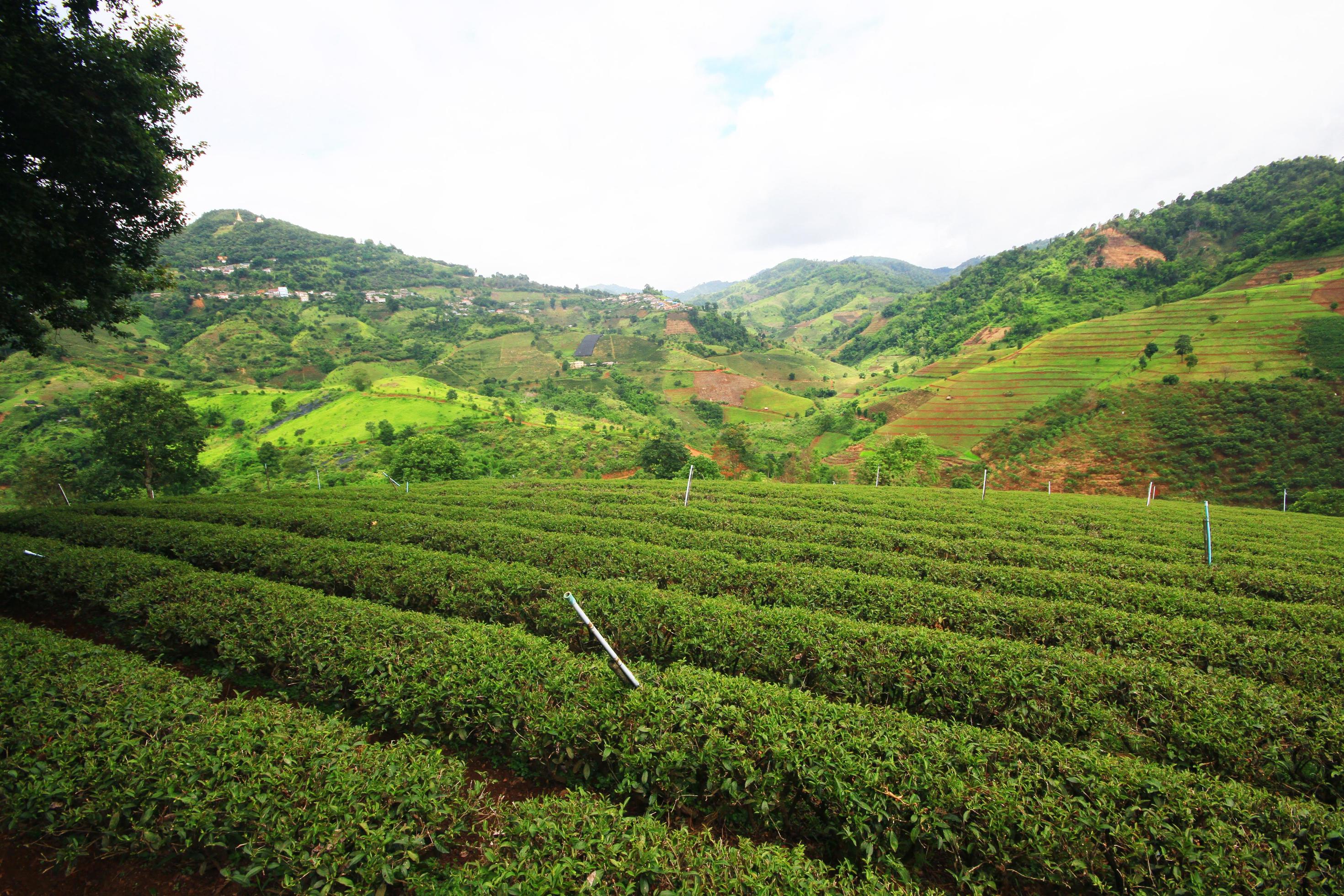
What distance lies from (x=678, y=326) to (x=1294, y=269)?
3898 inches

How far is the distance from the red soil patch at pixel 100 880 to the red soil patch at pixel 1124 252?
11918 centimetres

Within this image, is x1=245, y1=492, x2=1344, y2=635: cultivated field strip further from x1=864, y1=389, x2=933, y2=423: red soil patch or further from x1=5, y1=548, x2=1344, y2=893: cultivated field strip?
x1=864, y1=389, x2=933, y2=423: red soil patch

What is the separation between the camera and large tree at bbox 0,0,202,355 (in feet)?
19.3

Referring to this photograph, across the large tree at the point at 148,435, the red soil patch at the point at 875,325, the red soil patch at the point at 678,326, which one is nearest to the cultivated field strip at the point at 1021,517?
the large tree at the point at 148,435

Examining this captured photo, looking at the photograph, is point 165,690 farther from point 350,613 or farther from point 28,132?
point 28,132

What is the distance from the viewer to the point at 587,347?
105 metres

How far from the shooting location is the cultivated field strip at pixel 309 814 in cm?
270

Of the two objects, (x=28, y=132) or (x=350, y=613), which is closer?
(x=350, y=613)

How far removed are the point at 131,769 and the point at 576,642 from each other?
12.8 ft

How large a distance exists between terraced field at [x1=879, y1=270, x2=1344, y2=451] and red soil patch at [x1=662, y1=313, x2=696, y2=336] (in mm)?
68016

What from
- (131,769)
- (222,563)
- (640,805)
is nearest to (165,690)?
(131,769)

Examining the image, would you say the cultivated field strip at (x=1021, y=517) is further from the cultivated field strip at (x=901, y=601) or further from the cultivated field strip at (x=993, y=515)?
the cultivated field strip at (x=901, y=601)

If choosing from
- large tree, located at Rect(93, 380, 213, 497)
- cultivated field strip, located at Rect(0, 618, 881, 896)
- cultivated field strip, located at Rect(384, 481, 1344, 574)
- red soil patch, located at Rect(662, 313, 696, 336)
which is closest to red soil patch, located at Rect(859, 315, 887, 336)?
red soil patch, located at Rect(662, 313, 696, 336)

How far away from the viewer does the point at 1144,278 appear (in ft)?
251
